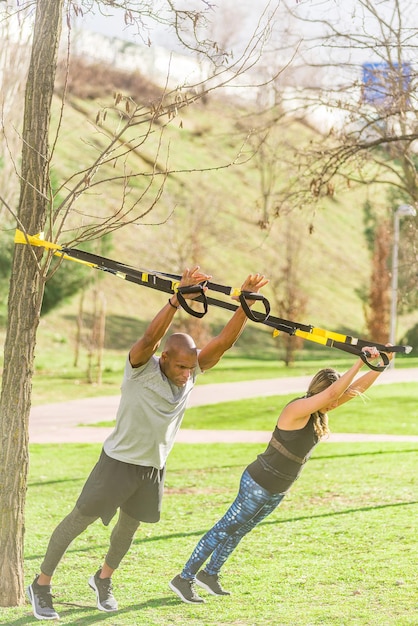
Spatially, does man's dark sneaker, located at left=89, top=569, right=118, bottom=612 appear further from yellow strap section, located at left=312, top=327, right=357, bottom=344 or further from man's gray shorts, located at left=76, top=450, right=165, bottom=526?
yellow strap section, located at left=312, top=327, right=357, bottom=344

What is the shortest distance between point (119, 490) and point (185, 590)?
0.95 metres

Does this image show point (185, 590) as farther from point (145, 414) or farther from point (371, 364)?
point (371, 364)

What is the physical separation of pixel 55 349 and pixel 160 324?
2757 centimetres

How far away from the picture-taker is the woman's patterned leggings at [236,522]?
17.7 ft

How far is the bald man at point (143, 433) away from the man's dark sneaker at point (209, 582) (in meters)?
0.75

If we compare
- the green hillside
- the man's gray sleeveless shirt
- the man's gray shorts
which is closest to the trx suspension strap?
the man's gray sleeveless shirt

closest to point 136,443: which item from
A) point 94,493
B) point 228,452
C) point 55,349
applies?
point 94,493

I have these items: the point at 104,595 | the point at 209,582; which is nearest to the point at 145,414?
the point at 104,595

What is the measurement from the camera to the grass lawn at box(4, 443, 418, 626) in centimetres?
532

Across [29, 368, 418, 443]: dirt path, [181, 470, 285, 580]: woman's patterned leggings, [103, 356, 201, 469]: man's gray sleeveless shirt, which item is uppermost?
[103, 356, 201, 469]: man's gray sleeveless shirt

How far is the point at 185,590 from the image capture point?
5605mm

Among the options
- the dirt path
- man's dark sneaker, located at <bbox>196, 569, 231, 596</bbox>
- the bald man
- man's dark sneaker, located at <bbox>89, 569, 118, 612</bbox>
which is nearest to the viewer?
the bald man

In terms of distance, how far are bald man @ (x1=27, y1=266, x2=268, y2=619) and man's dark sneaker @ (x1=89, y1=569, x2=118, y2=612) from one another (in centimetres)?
31

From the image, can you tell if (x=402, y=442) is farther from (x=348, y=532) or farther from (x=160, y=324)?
(x=160, y=324)
